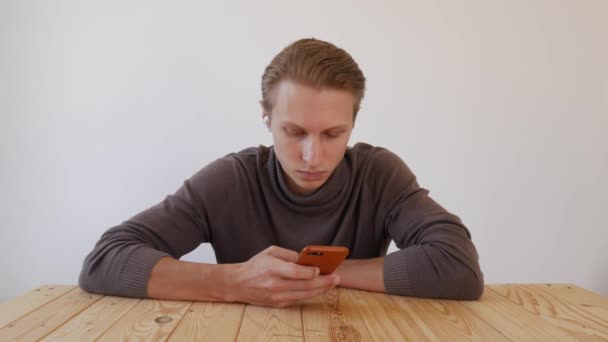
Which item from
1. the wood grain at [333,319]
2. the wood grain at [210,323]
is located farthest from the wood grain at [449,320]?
the wood grain at [210,323]

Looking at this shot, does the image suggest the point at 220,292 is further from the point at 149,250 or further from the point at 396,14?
the point at 396,14

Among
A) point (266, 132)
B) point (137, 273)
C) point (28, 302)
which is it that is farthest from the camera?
point (266, 132)

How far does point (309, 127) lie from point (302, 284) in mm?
413

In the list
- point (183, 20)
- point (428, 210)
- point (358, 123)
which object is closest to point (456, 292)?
point (428, 210)

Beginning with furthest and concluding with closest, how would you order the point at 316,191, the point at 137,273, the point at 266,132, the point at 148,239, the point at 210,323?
the point at 266,132 < the point at 316,191 < the point at 148,239 < the point at 137,273 < the point at 210,323

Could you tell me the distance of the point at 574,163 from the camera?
3031mm

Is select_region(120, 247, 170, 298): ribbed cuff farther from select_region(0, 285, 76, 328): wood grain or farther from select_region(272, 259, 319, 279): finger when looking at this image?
select_region(272, 259, 319, 279): finger

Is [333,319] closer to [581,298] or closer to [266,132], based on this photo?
[581,298]

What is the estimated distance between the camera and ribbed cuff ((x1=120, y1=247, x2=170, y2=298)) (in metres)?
1.25

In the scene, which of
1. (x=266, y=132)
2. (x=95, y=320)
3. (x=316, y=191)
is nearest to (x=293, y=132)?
(x=316, y=191)

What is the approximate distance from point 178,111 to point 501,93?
1.77 metres

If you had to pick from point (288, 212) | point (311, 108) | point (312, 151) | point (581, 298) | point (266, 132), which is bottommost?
point (581, 298)

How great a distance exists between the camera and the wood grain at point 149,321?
95 cm

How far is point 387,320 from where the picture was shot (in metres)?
1.09
